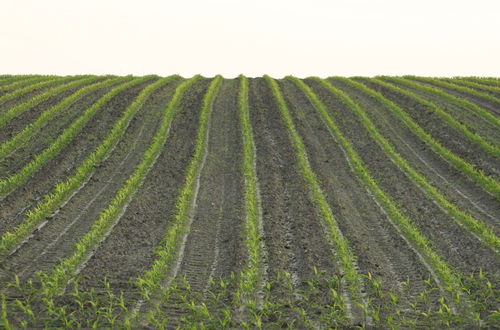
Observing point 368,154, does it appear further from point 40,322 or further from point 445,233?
point 40,322

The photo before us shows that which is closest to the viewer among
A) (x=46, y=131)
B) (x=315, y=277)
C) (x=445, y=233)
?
(x=315, y=277)

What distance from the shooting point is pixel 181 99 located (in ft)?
82.8

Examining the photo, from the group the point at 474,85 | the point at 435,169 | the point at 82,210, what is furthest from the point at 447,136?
the point at 82,210

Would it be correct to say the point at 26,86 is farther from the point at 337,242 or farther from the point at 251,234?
the point at 337,242

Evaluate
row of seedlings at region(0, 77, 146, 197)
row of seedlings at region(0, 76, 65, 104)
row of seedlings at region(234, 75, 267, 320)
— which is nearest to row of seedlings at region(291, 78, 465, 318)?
row of seedlings at region(234, 75, 267, 320)

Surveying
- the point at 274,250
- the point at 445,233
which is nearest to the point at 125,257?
the point at 274,250

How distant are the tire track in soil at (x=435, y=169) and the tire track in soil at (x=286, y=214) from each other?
14.9 ft

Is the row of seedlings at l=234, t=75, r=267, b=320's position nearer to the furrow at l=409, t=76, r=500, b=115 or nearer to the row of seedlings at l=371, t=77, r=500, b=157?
the row of seedlings at l=371, t=77, r=500, b=157

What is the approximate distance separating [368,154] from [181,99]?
11.5m

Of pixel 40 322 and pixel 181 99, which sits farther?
pixel 181 99

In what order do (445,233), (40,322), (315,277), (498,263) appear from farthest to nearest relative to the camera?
(445,233) → (498,263) → (315,277) → (40,322)

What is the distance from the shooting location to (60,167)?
1577 cm

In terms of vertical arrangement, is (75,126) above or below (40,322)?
above

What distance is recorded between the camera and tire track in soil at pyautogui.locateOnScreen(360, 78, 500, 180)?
658 inches
